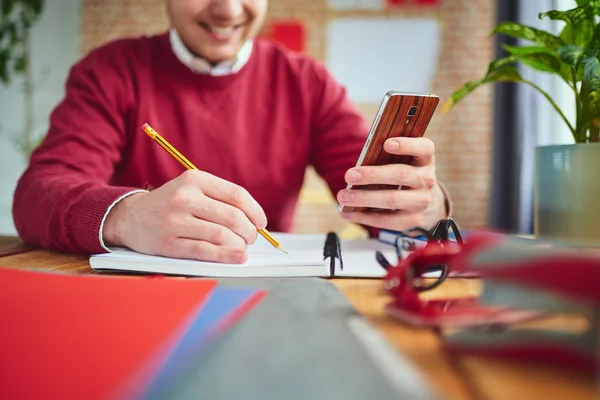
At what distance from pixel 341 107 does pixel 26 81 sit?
11.6ft

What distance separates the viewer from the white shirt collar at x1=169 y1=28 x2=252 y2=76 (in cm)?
127

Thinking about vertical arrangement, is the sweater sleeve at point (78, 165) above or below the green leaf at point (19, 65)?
below

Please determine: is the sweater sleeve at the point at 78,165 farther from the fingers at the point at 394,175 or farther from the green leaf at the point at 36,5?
the green leaf at the point at 36,5

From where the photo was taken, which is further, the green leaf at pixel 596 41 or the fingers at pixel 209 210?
the green leaf at pixel 596 41

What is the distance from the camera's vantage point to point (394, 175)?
0.77 metres

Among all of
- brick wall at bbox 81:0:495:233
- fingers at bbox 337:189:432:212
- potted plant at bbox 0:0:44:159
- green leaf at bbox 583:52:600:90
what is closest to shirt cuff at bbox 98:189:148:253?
fingers at bbox 337:189:432:212

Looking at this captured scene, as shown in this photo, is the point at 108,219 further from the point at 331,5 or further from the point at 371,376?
the point at 331,5

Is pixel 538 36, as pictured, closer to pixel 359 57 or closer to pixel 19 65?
pixel 359 57

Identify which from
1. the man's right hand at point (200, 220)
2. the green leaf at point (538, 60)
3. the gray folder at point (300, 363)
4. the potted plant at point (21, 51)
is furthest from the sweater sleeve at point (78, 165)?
the potted plant at point (21, 51)

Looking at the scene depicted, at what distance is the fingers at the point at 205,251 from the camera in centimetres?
63

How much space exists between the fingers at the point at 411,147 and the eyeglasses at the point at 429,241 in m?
0.11

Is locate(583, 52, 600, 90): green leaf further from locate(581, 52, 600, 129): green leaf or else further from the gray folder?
the gray folder

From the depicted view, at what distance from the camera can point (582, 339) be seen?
30 centimetres

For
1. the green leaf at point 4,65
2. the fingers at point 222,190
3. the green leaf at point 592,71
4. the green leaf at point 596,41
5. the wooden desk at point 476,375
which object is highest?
the green leaf at point 4,65
